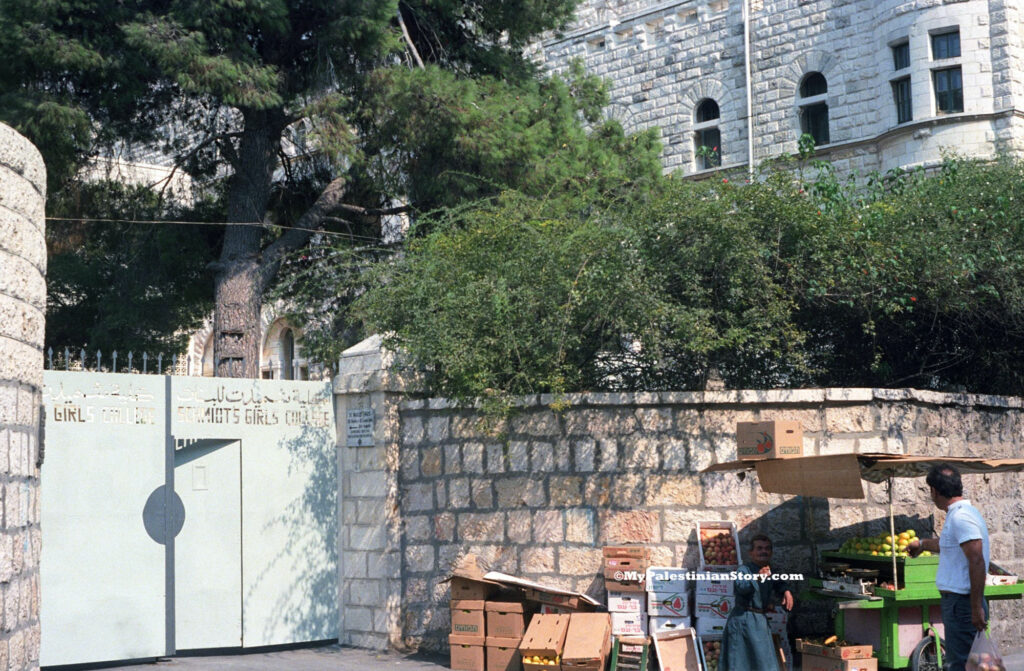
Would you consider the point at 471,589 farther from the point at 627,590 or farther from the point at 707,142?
the point at 707,142

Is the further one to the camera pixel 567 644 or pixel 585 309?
pixel 585 309

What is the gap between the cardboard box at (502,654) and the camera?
9312 millimetres

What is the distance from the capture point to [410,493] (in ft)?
34.0

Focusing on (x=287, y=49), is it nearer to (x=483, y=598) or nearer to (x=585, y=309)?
(x=585, y=309)

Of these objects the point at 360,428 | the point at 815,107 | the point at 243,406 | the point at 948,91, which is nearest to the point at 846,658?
the point at 360,428

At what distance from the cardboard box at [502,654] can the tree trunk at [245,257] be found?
611cm

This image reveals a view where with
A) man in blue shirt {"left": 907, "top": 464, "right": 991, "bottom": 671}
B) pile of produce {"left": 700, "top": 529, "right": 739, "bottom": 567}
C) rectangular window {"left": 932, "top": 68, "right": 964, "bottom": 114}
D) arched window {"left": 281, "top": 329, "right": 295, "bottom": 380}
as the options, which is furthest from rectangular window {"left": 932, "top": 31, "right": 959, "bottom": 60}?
arched window {"left": 281, "top": 329, "right": 295, "bottom": 380}

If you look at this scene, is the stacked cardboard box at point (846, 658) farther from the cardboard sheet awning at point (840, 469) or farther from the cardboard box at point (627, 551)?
the cardboard box at point (627, 551)

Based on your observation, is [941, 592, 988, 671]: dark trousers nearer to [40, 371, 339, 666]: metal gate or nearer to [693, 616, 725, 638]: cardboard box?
[693, 616, 725, 638]: cardboard box

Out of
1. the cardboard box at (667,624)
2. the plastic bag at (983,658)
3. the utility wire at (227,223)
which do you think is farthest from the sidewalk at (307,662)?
the utility wire at (227,223)

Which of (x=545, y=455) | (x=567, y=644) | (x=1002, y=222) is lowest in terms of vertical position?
(x=567, y=644)

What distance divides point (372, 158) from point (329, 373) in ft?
11.6

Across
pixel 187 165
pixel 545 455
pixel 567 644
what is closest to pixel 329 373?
pixel 545 455

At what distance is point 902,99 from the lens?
23.2 metres
